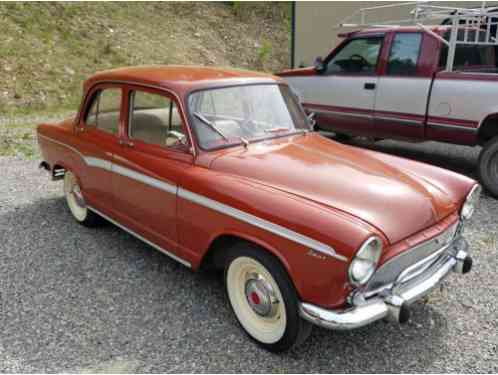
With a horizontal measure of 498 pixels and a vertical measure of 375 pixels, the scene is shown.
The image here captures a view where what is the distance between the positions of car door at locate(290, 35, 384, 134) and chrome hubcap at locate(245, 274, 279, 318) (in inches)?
165

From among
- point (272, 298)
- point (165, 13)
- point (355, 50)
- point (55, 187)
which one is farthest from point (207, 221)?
point (165, 13)

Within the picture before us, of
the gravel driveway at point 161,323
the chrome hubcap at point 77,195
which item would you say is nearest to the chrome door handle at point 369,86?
the gravel driveway at point 161,323

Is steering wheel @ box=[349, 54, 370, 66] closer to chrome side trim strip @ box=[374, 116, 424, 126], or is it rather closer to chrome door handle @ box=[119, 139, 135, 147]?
chrome side trim strip @ box=[374, 116, 424, 126]

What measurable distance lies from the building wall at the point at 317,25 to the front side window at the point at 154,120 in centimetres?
674

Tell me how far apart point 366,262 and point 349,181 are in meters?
0.68

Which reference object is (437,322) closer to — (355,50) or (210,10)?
(355,50)

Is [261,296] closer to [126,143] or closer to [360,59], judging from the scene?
[126,143]

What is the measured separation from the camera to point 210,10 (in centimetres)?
1750

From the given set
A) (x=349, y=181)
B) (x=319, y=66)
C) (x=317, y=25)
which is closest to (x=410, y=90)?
(x=319, y=66)

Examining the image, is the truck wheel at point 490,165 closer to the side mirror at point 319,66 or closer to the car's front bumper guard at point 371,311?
the side mirror at point 319,66

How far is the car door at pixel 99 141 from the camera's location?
3.78m

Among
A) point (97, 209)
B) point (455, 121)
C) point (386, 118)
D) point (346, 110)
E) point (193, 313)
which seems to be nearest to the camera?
point (193, 313)

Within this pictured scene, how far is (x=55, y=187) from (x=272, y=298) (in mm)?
4080

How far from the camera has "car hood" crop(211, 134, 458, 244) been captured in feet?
8.28
